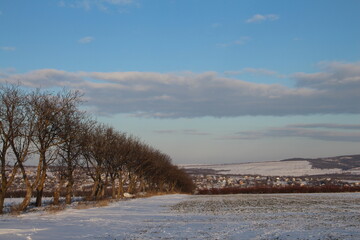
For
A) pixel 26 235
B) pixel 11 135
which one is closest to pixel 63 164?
pixel 11 135

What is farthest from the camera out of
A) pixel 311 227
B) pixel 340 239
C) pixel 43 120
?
pixel 43 120

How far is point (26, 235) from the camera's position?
17.7 meters

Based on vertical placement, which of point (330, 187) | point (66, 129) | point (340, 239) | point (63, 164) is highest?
point (66, 129)

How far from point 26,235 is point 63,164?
30.8 metres

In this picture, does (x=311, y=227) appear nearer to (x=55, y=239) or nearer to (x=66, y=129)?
(x=55, y=239)

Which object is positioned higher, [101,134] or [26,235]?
[101,134]

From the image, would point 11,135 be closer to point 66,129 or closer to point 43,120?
point 43,120

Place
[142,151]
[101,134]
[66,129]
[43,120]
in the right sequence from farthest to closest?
1. [142,151]
2. [101,134]
3. [66,129]
4. [43,120]

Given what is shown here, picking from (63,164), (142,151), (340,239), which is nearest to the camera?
(340,239)

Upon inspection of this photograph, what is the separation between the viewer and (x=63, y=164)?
156 feet

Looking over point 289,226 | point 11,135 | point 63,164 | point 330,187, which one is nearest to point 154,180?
point 330,187

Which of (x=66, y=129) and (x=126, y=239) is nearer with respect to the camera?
(x=126, y=239)

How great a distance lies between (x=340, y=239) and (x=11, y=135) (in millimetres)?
25964

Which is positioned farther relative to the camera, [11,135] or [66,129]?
[66,129]
